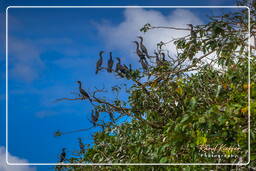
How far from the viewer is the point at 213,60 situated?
189cm

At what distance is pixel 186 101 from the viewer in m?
1.76

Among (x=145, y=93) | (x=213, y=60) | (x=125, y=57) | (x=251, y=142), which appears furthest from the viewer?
(x=145, y=93)

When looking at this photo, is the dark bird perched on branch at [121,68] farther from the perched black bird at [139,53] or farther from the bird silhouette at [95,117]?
the bird silhouette at [95,117]

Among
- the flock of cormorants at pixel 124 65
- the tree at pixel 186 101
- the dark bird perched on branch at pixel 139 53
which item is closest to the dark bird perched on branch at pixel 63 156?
the tree at pixel 186 101

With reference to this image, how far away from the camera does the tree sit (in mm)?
1580

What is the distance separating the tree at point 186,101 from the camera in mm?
1580

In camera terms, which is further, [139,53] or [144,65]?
[144,65]

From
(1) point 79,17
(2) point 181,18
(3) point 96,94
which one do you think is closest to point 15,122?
(3) point 96,94

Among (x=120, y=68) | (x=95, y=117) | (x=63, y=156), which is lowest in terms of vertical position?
(x=63, y=156)

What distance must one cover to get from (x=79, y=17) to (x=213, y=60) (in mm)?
628

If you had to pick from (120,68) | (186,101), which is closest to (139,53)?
(120,68)

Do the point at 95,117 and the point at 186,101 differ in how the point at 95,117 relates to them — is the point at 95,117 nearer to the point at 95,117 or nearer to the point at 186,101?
the point at 95,117

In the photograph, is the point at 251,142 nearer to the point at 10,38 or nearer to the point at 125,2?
the point at 125,2

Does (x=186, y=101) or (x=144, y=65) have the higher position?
(x=144, y=65)
